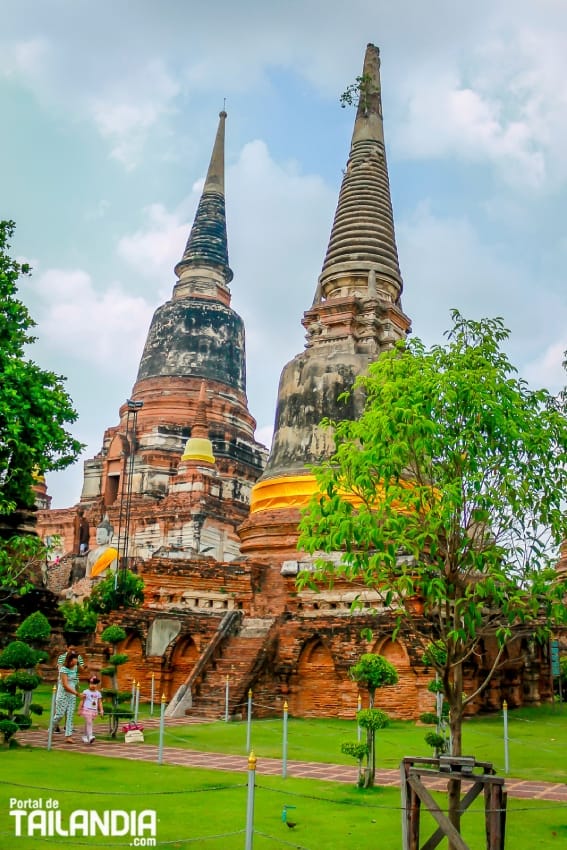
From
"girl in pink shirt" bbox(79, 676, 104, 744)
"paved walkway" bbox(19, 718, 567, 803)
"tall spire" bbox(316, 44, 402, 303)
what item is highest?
"tall spire" bbox(316, 44, 402, 303)

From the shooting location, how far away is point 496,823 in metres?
6.40

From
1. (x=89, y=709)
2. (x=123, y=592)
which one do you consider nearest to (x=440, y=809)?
→ (x=89, y=709)

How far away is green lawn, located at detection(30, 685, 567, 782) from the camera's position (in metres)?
12.4

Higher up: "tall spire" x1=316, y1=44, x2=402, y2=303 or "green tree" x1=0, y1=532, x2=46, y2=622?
"tall spire" x1=316, y1=44, x2=402, y2=303

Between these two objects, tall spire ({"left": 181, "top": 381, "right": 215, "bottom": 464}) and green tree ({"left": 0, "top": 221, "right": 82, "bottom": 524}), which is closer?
green tree ({"left": 0, "top": 221, "right": 82, "bottom": 524})

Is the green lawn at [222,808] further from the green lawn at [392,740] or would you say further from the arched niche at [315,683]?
the arched niche at [315,683]

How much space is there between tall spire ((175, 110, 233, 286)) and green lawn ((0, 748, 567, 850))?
1518 inches

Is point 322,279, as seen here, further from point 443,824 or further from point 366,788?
point 443,824

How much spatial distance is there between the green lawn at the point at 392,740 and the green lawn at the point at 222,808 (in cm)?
221

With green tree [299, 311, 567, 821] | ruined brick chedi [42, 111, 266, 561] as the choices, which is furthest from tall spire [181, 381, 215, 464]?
green tree [299, 311, 567, 821]

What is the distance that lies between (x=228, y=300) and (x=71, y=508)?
1450cm

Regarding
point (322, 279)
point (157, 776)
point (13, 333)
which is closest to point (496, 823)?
point (157, 776)

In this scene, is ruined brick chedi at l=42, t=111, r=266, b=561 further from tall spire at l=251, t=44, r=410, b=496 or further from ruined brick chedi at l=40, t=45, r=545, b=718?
tall spire at l=251, t=44, r=410, b=496

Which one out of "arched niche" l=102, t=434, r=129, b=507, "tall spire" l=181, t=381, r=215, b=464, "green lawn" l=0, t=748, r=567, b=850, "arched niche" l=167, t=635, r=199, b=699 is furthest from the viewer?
"arched niche" l=102, t=434, r=129, b=507
